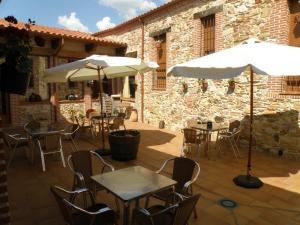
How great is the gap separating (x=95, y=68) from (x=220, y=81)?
388 centimetres

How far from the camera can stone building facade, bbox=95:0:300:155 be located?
6.35 meters

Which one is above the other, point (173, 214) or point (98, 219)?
point (173, 214)

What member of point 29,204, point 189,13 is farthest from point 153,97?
point 29,204

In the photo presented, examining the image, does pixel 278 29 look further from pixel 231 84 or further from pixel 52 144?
pixel 52 144

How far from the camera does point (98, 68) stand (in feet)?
21.1

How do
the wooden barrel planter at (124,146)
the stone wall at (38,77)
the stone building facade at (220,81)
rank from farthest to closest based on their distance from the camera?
the stone wall at (38,77)
the stone building facade at (220,81)
the wooden barrel planter at (124,146)

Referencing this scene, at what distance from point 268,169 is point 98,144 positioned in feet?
15.5

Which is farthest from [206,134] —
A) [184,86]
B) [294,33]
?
[294,33]

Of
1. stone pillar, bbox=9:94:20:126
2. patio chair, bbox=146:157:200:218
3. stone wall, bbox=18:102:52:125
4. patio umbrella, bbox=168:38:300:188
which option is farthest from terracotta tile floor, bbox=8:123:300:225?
stone wall, bbox=18:102:52:125

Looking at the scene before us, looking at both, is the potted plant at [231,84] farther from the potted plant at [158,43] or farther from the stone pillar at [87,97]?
the stone pillar at [87,97]

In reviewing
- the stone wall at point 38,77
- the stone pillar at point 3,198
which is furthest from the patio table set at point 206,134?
the stone wall at point 38,77

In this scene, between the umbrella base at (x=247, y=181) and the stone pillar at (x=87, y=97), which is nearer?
the umbrella base at (x=247, y=181)

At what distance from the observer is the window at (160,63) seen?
10.4m

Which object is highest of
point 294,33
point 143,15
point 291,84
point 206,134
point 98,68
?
point 143,15
